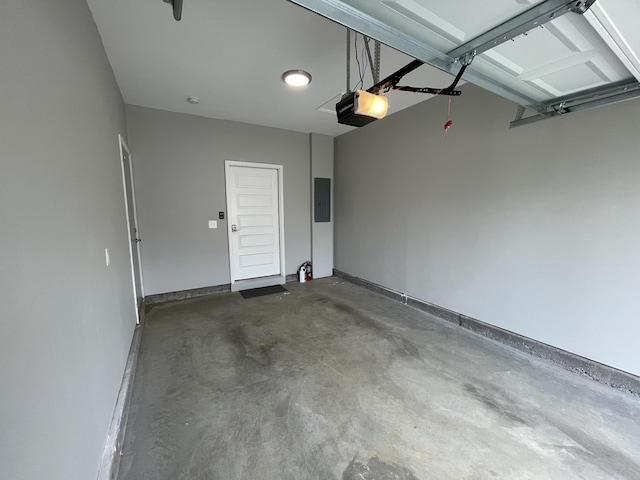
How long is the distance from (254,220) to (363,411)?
3480 mm

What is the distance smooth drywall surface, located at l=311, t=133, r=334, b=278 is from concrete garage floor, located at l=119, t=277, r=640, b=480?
7.35 ft

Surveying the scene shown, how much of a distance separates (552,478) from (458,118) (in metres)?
3.17

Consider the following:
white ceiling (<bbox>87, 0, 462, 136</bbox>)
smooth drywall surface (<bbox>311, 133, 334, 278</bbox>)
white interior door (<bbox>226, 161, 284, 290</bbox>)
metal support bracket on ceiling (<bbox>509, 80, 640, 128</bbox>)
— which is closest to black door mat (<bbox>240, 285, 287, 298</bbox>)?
white interior door (<bbox>226, 161, 284, 290</bbox>)

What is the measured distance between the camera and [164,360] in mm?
2438

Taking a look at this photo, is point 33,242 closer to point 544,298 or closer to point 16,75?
point 16,75

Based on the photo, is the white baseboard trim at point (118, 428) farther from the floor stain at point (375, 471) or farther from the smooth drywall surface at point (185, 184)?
the smooth drywall surface at point (185, 184)

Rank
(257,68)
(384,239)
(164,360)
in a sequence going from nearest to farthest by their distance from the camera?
(164,360) < (257,68) < (384,239)

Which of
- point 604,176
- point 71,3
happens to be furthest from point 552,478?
point 71,3

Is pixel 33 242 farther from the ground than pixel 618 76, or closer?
closer

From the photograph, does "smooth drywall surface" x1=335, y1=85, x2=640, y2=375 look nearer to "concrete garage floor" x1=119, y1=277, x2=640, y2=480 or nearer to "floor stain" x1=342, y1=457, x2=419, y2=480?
"concrete garage floor" x1=119, y1=277, x2=640, y2=480

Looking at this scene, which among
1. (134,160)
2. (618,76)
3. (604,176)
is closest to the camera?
(618,76)

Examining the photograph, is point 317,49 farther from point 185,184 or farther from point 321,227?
point 321,227

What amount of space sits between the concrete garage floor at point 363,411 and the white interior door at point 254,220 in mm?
1695

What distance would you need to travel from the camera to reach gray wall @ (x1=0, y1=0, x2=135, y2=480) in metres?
0.72
